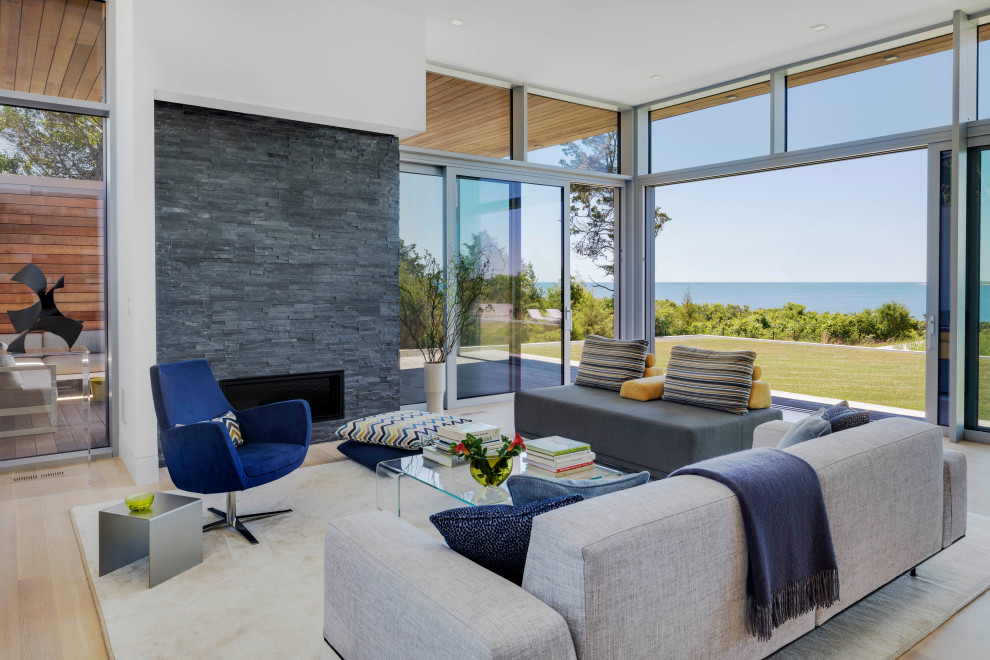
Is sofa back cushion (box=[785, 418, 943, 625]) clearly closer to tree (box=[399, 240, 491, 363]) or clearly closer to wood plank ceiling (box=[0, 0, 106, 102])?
tree (box=[399, 240, 491, 363])

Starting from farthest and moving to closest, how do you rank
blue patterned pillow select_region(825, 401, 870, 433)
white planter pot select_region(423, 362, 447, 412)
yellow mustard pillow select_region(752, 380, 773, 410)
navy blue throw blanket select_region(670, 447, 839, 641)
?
1. white planter pot select_region(423, 362, 447, 412)
2. yellow mustard pillow select_region(752, 380, 773, 410)
3. blue patterned pillow select_region(825, 401, 870, 433)
4. navy blue throw blanket select_region(670, 447, 839, 641)

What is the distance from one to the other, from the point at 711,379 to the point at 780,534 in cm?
245

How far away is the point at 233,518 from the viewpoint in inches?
126

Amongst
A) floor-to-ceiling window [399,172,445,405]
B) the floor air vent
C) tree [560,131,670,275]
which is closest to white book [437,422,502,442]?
floor-to-ceiling window [399,172,445,405]

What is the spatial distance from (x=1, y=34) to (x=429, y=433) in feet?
11.7

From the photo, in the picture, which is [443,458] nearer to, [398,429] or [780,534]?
[398,429]

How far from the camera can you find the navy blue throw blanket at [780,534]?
5.52 feet

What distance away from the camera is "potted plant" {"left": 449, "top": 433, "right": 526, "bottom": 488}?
8.69ft

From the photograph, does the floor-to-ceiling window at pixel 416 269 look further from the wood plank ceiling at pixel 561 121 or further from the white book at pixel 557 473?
the white book at pixel 557 473

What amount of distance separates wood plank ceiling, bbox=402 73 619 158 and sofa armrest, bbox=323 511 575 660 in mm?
4540

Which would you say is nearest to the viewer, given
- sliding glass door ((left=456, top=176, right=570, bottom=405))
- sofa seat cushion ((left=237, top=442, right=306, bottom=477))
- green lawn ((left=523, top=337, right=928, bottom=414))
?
sofa seat cushion ((left=237, top=442, right=306, bottom=477))

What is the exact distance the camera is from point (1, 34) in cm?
401

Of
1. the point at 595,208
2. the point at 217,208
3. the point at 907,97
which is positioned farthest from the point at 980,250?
the point at 217,208

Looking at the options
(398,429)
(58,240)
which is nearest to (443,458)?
(398,429)
